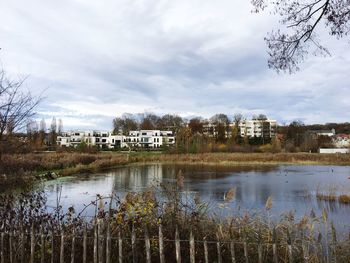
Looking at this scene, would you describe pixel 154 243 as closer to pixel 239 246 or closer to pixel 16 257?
pixel 239 246

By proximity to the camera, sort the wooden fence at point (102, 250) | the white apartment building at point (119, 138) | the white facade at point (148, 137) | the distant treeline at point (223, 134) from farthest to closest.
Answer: the white facade at point (148, 137) < the white apartment building at point (119, 138) < the distant treeline at point (223, 134) < the wooden fence at point (102, 250)

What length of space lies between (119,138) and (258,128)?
45.5 metres

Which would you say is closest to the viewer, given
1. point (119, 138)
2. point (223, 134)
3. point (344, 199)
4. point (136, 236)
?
point (136, 236)

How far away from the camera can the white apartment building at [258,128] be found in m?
104

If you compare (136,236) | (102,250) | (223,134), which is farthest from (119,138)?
(102,250)

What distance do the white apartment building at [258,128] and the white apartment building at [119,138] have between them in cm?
2103

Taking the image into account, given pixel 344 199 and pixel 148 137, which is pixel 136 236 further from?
pixel 148 137

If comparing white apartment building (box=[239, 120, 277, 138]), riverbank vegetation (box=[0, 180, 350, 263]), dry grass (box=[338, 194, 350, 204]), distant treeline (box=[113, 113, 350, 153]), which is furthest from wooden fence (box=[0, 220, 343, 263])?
white apartment building (box=[239, 120, 277, 138])

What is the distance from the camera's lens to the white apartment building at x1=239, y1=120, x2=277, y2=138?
10434 centimetres

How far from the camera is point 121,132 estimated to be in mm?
123312

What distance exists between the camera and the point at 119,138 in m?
119

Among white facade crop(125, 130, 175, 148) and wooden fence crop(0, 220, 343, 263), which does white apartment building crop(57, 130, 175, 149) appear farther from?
wooden fence crop(0, 220, 343, 263)

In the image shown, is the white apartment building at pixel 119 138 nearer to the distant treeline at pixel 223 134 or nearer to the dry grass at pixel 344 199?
the distant treeline at pixel 223 134

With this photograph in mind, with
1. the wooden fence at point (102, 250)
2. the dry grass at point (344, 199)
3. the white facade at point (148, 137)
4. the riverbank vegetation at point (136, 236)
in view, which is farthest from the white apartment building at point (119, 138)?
the wooden fence at point (102, 250)
